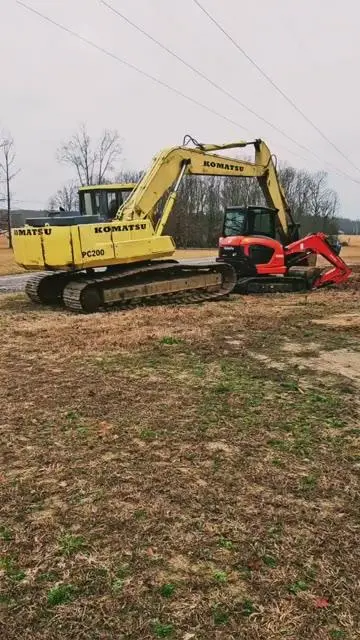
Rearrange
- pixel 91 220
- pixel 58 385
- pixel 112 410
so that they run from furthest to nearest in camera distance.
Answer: pixel 91 220, pixel 58 385, pixel 112 410

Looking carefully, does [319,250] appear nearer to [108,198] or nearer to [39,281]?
[108,198]

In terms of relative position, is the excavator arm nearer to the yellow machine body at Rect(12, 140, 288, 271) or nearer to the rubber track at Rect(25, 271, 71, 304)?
the yellow machine body at Rect(12, 140, 288, 271)

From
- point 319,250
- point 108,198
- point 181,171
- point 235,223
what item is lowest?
point 319,250

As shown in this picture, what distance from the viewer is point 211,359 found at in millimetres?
7621

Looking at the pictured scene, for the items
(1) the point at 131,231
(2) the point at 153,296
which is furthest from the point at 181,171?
(2) the point at 153,296

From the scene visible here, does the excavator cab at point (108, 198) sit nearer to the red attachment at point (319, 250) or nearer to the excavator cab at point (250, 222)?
the excavator cab at point (250, 222)

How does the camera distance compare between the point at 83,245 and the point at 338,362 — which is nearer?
the point at 338,362

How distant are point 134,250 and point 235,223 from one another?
458cm

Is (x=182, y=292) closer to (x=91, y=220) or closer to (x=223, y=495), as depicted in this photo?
(x=91, y=220)

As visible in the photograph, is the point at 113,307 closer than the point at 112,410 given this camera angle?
No

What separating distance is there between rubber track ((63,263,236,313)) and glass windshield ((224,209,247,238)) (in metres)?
1.74

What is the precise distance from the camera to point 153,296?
522 inches

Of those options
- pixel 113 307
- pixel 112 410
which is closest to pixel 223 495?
pixel 112 410

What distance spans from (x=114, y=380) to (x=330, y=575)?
404 cm
